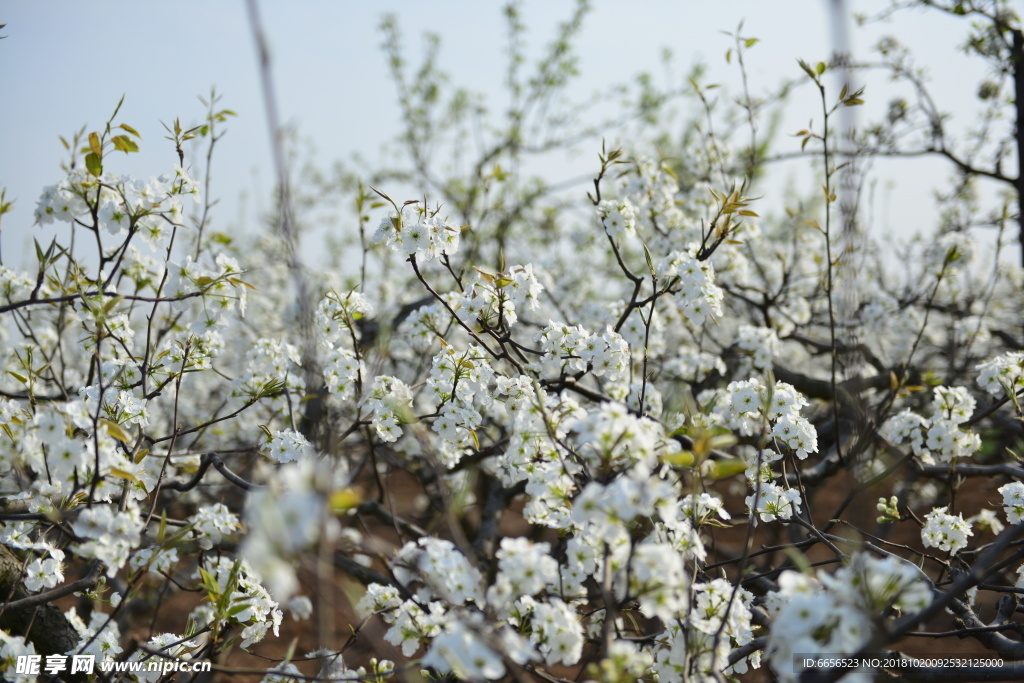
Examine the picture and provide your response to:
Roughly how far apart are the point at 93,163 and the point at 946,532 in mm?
2979

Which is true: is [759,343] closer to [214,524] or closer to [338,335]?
[338,335]

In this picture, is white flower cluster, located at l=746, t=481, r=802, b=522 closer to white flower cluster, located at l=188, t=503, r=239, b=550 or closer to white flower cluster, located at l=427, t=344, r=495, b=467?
white flower cluster, located at l=427, t=344, r=495, b=467

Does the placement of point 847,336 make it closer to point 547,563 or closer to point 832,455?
point 547,563

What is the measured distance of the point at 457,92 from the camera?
6.66 metres

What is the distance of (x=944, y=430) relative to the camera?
2336 millimetres

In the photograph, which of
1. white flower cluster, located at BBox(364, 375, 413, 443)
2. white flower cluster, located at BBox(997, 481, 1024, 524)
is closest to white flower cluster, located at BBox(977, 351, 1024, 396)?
white flower cluster, located at BBox(997, 481, 1024, 524)

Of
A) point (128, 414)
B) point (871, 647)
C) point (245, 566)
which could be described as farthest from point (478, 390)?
point (871, 647)

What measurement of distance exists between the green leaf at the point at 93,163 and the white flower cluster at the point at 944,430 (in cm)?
291

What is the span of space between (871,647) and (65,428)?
1.70 m

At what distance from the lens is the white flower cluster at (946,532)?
2135mm

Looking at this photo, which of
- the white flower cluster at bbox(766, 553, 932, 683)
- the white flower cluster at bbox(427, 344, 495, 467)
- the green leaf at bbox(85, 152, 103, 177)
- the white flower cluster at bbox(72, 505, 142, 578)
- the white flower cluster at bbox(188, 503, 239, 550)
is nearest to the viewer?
the white flower cluster at bbox(766, 553, 932, 683)

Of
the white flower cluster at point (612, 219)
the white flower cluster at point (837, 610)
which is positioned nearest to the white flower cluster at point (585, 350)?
the white flower cluster at point (612, 219)

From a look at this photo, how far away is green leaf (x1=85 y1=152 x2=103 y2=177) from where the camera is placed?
6.48ft

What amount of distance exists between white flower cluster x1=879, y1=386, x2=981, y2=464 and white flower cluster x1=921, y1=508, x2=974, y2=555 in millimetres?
268
